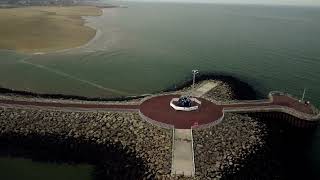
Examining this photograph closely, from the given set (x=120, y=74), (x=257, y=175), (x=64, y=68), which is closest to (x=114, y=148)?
(x=257, y=175)

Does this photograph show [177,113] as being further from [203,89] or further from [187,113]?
[203,89]

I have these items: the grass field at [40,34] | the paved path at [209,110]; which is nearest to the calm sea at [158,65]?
the paved path at [209,110]

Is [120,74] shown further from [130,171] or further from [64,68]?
[130,171]

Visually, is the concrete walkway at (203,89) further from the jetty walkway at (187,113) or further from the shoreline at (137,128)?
the shoreline at (137,128)

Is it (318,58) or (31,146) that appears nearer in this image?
(31,146)

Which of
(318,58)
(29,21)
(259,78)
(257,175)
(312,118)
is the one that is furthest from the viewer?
(29,21)

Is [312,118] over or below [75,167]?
over
